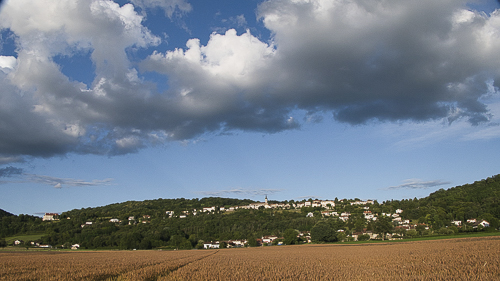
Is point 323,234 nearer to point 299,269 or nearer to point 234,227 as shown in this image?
point 234,227

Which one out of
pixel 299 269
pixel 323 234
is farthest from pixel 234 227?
pixel 299 269

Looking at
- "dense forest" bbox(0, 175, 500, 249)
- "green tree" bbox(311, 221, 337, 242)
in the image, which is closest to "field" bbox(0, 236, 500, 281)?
"green tree" bbox(311, 221, 337, 242)

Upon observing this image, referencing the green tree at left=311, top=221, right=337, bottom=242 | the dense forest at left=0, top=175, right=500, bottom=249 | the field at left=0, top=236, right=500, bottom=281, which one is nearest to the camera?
the field at left=0, top=236, right=500, bottom=281

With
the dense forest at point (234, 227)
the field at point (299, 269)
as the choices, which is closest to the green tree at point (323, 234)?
the dense forest at point (234, 227)

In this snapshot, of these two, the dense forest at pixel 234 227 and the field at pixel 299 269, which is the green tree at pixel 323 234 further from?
the field at pixel 299 269

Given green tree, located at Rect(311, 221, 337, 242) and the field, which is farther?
green tree, located at Rect(311, 221, 337, 242)

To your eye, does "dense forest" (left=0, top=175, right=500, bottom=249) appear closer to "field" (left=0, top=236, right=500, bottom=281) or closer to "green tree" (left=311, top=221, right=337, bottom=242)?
"green tree" (left=311, top=221, right=337, bottom=242)

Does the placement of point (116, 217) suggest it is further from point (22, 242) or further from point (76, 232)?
point (22, 242)

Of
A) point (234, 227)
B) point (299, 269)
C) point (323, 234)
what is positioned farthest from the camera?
point (234, 227)

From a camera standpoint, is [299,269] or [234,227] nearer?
[299,269]

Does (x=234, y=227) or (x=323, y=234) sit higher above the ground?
(x=323, y=234)

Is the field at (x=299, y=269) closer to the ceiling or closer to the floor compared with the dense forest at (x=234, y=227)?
closer to the ceiling

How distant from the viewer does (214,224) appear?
5556 inches

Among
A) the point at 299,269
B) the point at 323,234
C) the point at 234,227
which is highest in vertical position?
the point at 299,269
